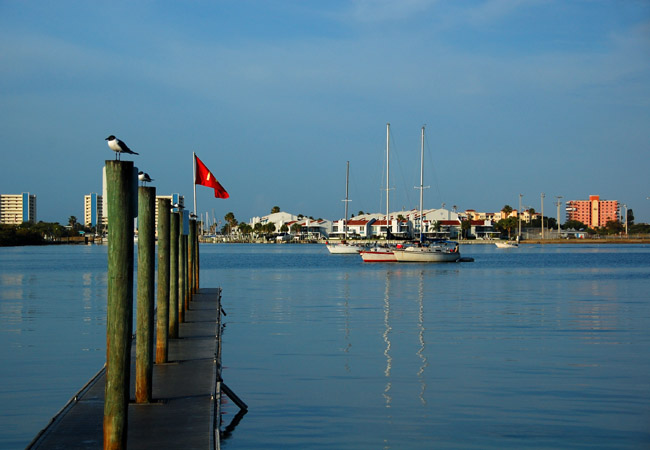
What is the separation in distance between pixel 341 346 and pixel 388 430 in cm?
789

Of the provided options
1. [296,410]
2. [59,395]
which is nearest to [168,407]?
[296,410]

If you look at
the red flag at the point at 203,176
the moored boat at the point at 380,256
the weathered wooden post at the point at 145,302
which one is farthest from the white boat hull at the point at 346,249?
the weathered wooden post at the point at 145,302

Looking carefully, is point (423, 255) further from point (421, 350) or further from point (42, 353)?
point (42, 353)

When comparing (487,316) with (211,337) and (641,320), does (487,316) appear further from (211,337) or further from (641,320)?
(211,337)

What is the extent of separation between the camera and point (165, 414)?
33.8ft

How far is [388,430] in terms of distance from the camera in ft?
39.2

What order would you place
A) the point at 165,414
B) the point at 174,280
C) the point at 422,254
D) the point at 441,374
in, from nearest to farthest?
the point at 165,414 → the point at 441,374 → the point at 174,280 → the point at 422,254

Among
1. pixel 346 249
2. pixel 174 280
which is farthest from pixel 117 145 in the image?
pixel 346 249

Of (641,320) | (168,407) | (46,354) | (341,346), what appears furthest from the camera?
(641,320)

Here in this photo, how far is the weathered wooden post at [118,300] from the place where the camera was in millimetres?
8391

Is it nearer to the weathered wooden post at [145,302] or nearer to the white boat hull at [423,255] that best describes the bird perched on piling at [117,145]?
the weathered wooden post at [145,302]

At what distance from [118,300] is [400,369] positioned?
935cm

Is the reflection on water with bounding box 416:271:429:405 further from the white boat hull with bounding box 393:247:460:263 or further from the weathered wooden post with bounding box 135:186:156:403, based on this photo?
the white boat hull with bounding box 393:247:460:263

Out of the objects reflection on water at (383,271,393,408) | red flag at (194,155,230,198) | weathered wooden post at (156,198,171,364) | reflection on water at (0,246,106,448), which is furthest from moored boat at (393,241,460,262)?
weathered wooden post at (156,198,171,364)
